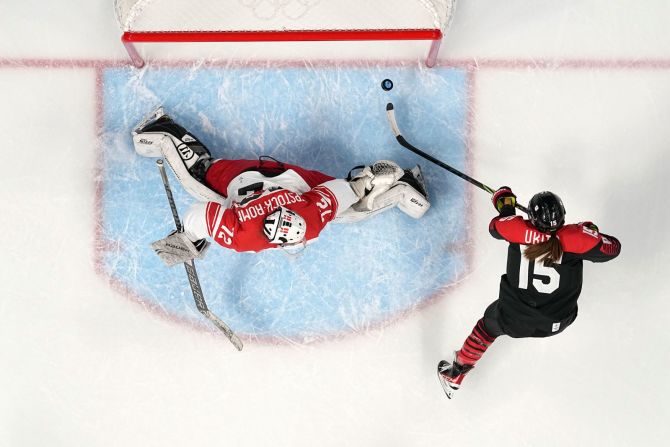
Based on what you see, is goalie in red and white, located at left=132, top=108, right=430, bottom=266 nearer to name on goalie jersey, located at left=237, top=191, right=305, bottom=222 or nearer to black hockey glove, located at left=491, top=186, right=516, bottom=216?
name on goalie jersey, located at left=237, top=191, right=305, bottom=222

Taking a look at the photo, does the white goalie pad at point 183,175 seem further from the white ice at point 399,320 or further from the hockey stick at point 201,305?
the white ice at point 399,320

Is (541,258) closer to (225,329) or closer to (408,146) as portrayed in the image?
(408,146)

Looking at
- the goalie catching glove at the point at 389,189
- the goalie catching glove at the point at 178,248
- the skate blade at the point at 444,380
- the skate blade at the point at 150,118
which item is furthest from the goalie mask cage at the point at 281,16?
the skate blade at the point at 444,380

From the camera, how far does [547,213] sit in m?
2.48

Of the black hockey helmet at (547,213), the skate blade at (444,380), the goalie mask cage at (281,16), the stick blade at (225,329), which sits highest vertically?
the goalie mask cage at (281,16)

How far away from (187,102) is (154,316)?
1087mm

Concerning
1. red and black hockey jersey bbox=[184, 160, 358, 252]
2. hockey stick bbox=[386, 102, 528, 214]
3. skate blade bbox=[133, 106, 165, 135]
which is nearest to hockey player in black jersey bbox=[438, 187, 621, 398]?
hockey stick bbox=[386, 102, 528, 214]

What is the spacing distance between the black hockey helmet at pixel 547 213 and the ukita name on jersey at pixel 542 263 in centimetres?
3

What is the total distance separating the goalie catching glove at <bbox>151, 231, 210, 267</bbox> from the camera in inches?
108

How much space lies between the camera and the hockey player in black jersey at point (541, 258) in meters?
2.49

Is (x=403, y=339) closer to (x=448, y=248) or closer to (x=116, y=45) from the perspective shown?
(x=448, y=248)

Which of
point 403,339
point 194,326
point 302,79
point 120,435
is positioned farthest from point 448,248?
point 120,435

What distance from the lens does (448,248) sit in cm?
328

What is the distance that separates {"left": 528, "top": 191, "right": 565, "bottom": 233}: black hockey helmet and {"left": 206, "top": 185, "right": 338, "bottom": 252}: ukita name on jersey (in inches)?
32.7
